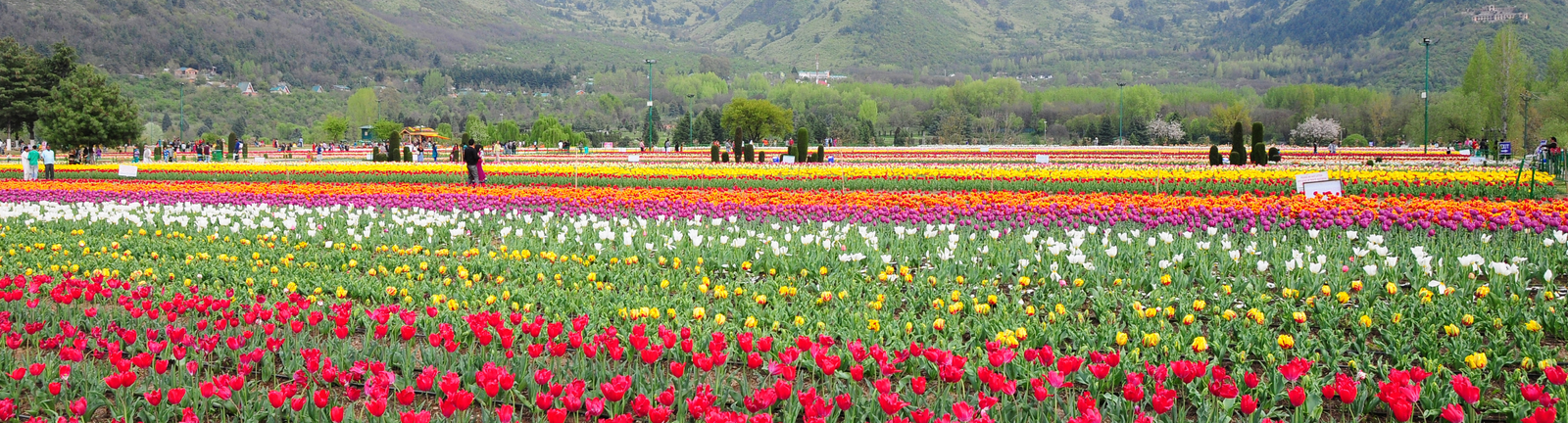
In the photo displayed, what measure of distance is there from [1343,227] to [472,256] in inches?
276

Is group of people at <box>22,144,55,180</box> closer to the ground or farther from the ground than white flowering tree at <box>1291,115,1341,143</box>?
closer to the ground

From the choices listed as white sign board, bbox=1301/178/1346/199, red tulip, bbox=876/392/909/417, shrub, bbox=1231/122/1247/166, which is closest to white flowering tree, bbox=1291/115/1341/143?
shrub, bbox=1231/122/1247/166

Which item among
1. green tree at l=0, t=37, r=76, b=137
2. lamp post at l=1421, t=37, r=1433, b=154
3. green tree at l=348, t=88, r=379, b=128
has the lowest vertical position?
lamp post at l=1421, t=37, r=1433, b=154

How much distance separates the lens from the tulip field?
3.93 m

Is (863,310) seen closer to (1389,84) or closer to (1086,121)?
(1086,121)

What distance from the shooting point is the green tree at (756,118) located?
77312mm

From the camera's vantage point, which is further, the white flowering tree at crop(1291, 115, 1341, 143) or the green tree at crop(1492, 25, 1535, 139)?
the white flowering tree at crop(1291, 115, 1341, 143)

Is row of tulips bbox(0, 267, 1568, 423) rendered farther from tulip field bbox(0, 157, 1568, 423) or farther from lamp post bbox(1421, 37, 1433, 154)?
lamp post bbox(1421, 37, 1433, 154)

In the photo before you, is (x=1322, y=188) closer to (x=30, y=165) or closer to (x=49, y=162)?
(x=30, y=165)

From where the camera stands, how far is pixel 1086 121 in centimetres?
10569

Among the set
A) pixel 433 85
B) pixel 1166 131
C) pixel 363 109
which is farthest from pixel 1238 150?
pixel 433 85

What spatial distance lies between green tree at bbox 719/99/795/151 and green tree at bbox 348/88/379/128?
78.1m

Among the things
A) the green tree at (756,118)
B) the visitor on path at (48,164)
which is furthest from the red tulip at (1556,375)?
the green tree at (756,118)

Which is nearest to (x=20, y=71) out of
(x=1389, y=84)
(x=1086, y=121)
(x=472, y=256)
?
(x=472, y=256)
